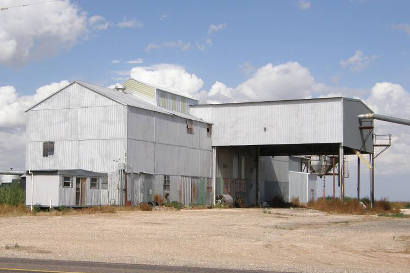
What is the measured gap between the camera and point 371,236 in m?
25.2

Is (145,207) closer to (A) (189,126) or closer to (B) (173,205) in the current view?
(B) (173,205)

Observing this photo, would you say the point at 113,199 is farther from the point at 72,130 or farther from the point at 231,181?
the point at 231,181

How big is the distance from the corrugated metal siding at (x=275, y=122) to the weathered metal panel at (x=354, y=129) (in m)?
1.14

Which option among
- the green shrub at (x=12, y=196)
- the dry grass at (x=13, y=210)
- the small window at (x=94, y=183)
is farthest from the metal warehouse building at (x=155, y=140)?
the green shrub at (x=12, y=196)

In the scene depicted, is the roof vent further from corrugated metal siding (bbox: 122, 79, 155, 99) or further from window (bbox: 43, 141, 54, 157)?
window (bbox: 43, 141, 54, 157)

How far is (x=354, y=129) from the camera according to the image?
52938 millimetres

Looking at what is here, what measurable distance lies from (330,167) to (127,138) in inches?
1776

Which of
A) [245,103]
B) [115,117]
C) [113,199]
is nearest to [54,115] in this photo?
[115,117]

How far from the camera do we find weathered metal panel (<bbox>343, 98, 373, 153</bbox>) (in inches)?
1996

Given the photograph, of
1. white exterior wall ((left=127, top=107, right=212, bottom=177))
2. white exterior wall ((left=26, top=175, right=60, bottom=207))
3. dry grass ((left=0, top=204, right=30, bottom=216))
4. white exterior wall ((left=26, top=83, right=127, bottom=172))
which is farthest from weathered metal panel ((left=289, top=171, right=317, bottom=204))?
dry grass ((left=0, top=204, right=30, bottom=216))

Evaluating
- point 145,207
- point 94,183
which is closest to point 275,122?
point 145,207

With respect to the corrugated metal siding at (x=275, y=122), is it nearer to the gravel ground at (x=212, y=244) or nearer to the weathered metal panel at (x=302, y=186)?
the gravel ground at (x=212, y=244)

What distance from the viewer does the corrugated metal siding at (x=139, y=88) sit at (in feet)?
185

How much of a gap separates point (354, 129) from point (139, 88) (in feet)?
64.5
